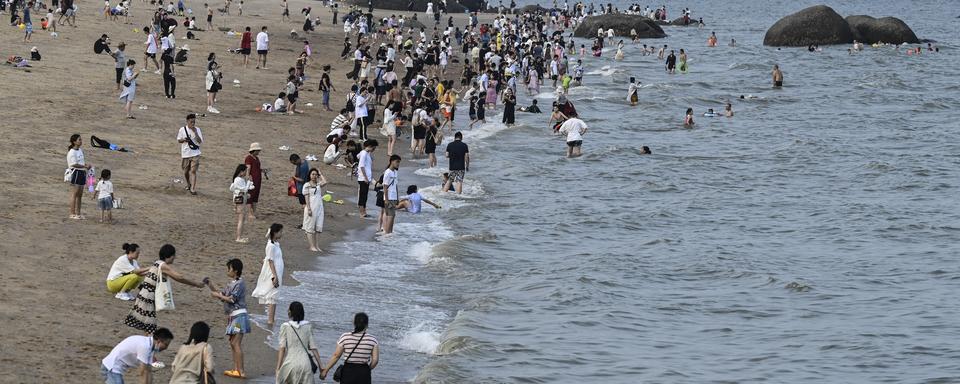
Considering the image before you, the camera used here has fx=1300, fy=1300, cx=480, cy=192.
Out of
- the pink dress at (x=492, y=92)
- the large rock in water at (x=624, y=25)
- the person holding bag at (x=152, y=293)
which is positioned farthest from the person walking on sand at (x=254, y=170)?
the large rock in water at (x=624, y=25)

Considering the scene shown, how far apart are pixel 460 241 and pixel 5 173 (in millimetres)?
7745

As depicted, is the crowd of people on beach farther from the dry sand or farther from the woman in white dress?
the dry sand

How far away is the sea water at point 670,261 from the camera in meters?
17.0

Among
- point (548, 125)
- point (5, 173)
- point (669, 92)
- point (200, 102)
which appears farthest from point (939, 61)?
point (5, 173)

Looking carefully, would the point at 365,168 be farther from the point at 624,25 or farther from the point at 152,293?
Result: the point at 624,25

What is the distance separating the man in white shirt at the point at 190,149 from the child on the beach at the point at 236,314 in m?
8.67

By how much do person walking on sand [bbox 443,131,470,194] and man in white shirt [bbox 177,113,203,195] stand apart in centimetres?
570

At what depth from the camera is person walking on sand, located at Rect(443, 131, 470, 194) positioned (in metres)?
26.4

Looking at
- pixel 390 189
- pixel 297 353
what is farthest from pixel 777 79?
pixel 297 353

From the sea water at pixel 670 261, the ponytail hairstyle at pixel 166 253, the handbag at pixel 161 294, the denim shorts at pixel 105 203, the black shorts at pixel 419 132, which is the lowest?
the sea water at pixel 670 261

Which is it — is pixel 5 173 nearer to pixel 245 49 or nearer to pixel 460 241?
pixel 460 241

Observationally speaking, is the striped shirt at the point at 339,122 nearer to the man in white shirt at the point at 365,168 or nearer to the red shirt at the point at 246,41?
the man in white shirt at the point at 365,168

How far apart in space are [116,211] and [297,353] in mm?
8678

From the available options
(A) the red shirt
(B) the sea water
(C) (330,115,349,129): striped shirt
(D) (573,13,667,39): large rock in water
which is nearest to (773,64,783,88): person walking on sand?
(B) the sea water
